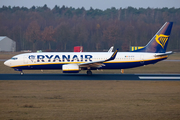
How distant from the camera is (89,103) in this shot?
1471 centimetres

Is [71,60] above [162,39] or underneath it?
underneath

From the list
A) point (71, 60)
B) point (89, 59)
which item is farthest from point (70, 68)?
point (89, 59)

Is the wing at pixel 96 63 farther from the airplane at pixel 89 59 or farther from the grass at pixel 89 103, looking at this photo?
the grass at pixel 89 103

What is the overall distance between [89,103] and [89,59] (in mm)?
15233

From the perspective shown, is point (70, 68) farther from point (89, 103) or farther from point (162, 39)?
point (162, 39)

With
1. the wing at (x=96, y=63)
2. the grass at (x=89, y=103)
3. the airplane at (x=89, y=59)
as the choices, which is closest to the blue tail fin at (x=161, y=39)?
the airplane at (x=89, y=59)

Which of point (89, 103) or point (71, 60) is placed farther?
point (71, 60)

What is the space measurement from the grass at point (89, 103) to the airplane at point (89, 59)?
344 inches

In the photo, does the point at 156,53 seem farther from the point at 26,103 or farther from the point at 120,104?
the point at 26,103

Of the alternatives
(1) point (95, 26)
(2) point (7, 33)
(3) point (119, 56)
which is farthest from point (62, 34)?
(3) point (119, 56)

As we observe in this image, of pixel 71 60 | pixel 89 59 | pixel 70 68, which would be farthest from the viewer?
pixel 89 59

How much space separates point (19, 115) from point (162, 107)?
8.53m

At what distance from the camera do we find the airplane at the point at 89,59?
29.0 meters

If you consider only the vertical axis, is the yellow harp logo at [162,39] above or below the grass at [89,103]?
above
